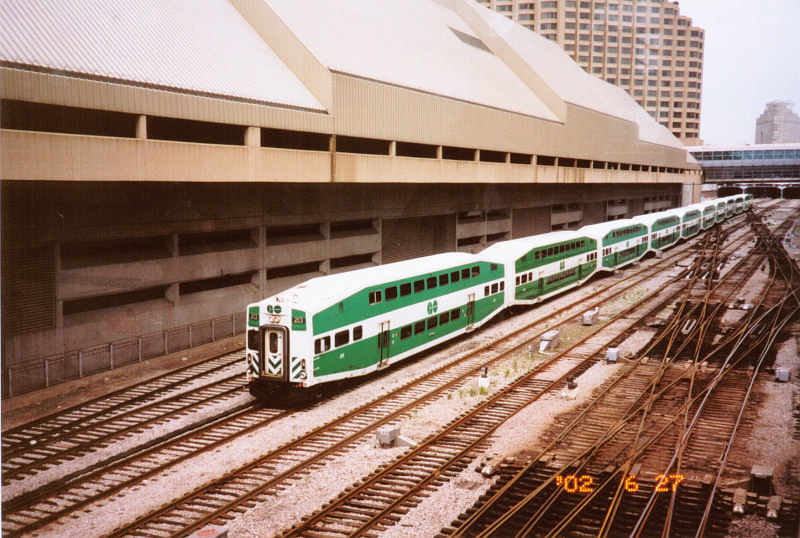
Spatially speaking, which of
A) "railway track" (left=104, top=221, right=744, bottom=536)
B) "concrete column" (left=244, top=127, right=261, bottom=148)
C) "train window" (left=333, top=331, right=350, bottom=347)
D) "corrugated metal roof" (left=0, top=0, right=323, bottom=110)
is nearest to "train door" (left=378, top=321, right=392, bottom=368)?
"train window" (left=333, top=331, right=350, bottom=347)

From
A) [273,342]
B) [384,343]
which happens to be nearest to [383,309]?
[384,343]

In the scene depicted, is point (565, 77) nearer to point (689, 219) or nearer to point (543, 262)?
A: point (689, 219)

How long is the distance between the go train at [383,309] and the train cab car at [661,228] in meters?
23.1

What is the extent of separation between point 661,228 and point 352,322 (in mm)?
49752

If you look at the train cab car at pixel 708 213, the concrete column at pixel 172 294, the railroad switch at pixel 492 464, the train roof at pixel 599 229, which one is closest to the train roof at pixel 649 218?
the train roof at pixel 599 229

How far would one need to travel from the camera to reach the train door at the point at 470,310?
98.1ft

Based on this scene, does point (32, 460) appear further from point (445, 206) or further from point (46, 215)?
point (445, 206)

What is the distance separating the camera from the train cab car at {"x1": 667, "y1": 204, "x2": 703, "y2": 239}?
72.1m

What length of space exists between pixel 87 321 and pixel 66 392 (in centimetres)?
290

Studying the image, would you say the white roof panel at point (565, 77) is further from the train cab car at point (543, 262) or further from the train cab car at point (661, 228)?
the train cab car at point (543, 262)

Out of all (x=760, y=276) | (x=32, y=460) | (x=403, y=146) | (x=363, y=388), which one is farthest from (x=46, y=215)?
(x=760, y=276)

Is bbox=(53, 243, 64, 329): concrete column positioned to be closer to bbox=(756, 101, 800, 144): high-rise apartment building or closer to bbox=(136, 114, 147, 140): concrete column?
bbox=(136, 114, 147, 140): concrete column

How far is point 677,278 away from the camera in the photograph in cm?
4888
